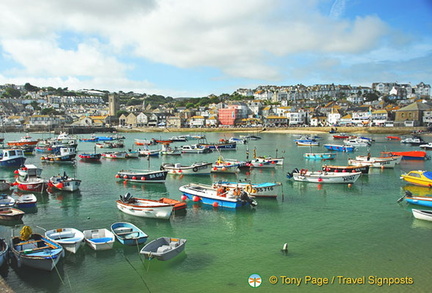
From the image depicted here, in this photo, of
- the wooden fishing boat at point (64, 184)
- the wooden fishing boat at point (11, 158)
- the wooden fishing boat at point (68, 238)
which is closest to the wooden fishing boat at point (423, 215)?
the wooden fishing boat at point (68, 238)

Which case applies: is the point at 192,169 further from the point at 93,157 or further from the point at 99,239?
the point at 93,157

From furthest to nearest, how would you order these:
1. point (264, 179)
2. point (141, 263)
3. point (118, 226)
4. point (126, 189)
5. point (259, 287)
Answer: point (264, 179), point (126, 189), point (118, 226), point (141, 263), point (259, 287)

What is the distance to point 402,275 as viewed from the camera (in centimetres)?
1402

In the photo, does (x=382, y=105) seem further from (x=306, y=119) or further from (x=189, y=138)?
(x=189, y=138)

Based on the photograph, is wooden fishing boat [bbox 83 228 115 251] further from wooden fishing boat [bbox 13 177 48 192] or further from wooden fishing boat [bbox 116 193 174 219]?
wooden fishing boat [bbox 13 177 48 192]

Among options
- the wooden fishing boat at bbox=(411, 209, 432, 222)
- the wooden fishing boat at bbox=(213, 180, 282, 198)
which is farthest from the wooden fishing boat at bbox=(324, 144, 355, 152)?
the wooden fishing boat at bbox=(411, 209, 432, 222)

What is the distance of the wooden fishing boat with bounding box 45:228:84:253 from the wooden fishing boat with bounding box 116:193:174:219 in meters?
4.77

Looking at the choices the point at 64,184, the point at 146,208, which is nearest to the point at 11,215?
the point at 146,208

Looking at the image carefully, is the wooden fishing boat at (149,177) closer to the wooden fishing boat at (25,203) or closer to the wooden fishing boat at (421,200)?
the wooden fishing boat at (25,203)

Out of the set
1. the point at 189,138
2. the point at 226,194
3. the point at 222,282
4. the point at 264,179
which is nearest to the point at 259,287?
the point at 222,282

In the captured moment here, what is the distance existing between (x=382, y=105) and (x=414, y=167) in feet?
361

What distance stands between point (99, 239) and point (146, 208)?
450cm

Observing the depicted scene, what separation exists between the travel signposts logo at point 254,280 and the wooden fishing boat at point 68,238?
787 centimetres

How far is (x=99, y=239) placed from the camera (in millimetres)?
16281
